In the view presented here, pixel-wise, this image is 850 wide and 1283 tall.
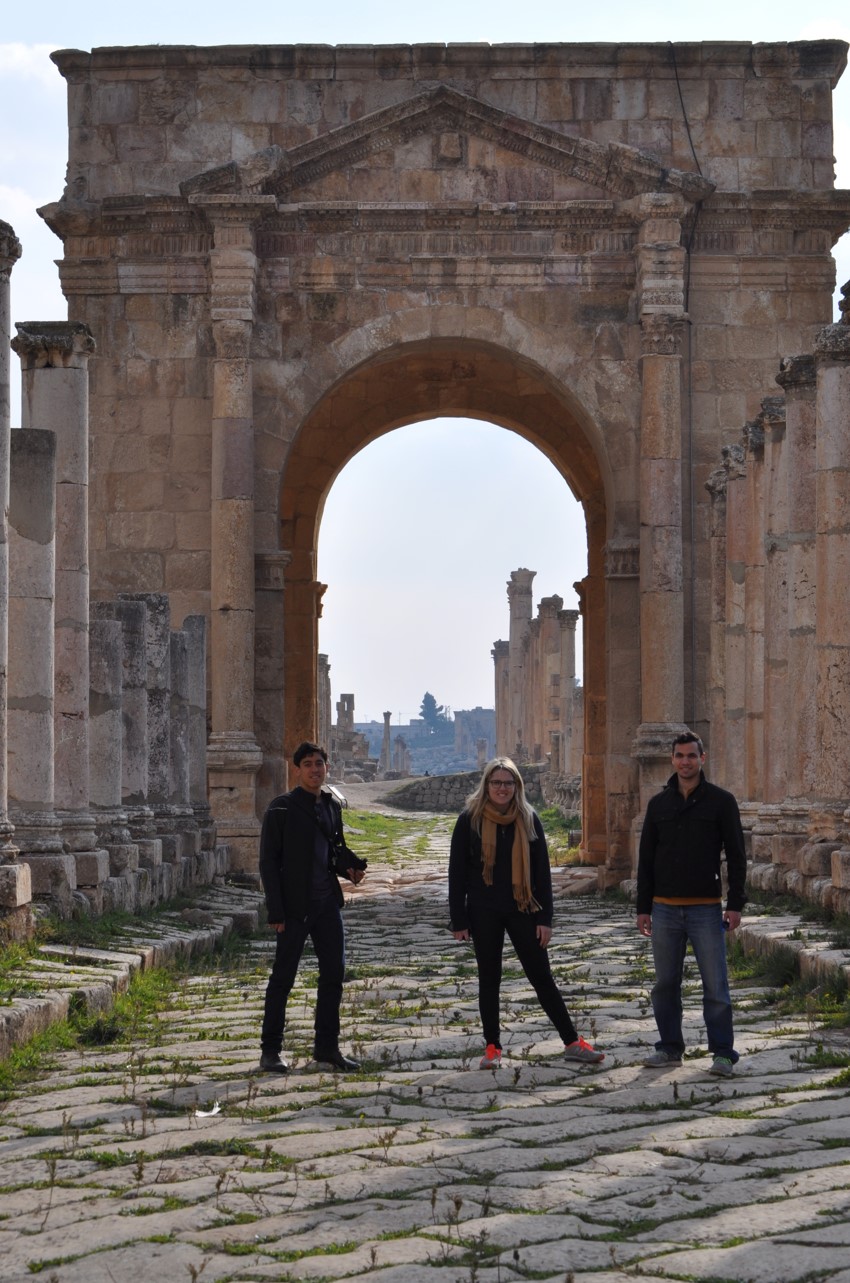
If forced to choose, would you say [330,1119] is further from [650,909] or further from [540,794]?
[540,794]

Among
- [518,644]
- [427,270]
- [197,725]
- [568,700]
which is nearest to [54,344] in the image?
[197,725]

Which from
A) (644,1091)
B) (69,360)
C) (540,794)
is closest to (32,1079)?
(644,1091)

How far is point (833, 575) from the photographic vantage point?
39.2 ft

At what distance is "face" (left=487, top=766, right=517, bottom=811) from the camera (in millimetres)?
7742

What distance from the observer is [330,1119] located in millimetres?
6496

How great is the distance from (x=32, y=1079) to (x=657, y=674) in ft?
38.5

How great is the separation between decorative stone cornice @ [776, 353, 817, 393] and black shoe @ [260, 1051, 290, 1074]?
25.4ft

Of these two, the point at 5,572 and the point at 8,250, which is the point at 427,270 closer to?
the point at 8,250

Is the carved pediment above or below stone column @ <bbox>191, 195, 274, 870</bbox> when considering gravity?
above

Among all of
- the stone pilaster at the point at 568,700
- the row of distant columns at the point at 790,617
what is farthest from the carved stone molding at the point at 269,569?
the stone pilaster at the point at 568,700

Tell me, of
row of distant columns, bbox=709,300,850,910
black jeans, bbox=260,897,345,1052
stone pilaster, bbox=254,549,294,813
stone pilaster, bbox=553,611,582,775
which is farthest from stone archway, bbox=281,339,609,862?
stone pilaster, bbox=553,611,582,775

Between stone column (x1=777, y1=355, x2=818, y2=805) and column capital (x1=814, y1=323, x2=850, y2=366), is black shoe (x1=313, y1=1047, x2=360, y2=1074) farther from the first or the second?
stone column (x1=777, y1=355, x2=818, y2=805)

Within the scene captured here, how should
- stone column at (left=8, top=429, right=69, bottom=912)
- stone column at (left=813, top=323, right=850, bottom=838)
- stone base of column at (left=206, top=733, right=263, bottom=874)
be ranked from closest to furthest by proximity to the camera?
1. stone column at (left=8, top=429, right=69, bottom=912)
2. stone column at (left=813, top=323, right=850, bottom=838)
3. stone base of column at (left=206, top=733, right=263, bottom=874)

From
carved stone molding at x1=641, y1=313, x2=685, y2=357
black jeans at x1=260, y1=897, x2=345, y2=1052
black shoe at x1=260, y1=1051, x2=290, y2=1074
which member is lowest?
black shoe at x1=260, y1=1051, x2=290, y2=1074
